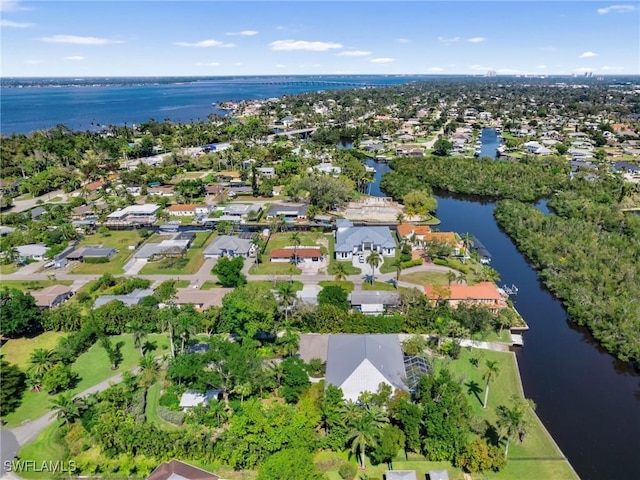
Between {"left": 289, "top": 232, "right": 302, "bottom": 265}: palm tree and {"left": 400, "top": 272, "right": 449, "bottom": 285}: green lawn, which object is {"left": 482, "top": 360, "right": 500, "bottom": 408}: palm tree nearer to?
{"left": 400, "top": 272, "right": 449, "bottom": 285}: green lawn

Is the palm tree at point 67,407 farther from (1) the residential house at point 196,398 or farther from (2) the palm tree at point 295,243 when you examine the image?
(2) the palm tree at point 295,243

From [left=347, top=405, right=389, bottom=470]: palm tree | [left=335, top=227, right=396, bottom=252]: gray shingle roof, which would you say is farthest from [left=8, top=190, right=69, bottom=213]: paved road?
[left=347, top=405, right=389, bottom=470]: palm tree

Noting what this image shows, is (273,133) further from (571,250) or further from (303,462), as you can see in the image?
(303,462)

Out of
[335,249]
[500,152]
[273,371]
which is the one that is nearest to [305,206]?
[335,249]

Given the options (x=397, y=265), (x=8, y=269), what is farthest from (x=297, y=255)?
(x=8, y=269)

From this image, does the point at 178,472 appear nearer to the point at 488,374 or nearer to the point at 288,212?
the point at 488,374

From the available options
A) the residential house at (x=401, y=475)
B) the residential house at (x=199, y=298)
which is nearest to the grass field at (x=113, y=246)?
the residential house at (x=199, y=298)
